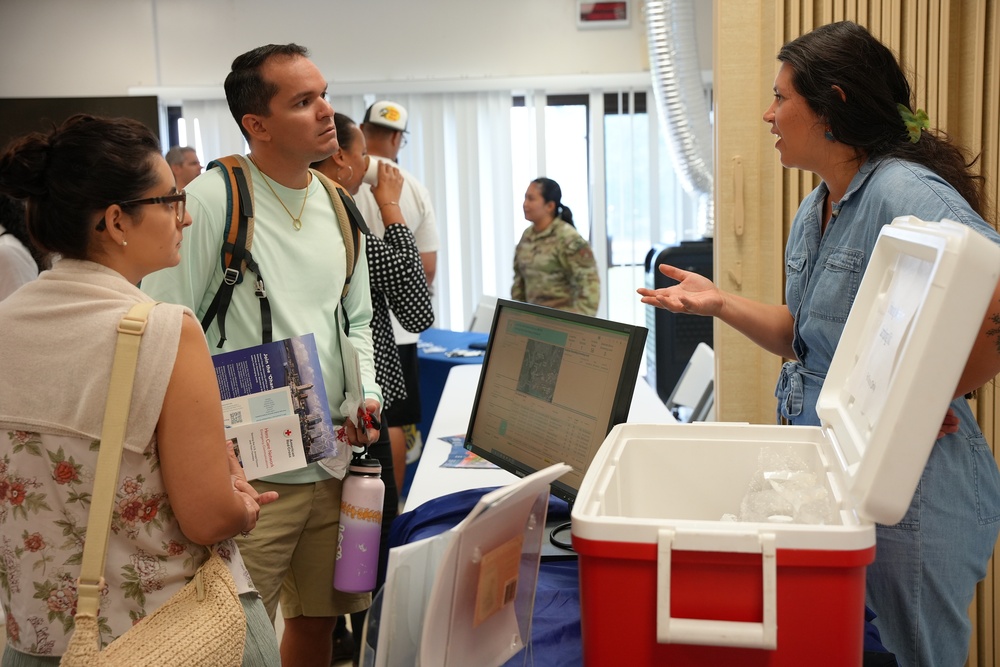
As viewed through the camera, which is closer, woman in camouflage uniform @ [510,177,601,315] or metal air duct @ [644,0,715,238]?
woman in camouflage uniform @ [510,177,601,315]

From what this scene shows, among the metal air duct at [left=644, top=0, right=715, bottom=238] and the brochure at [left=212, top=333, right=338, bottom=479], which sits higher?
the metal air duct at [left=644, top=0, right=715, bottom=238]

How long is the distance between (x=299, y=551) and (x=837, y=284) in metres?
1.30

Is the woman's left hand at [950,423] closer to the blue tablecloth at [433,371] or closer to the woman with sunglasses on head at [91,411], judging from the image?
the woman with sunglasses on head at [91,411]

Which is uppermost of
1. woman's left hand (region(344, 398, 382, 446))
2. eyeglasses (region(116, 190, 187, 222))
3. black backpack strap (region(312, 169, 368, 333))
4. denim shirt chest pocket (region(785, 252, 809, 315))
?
eyeglasses (region(116, 190, 187, 222))

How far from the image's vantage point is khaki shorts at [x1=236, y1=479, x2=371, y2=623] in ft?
6.02

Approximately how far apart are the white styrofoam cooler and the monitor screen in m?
0.49

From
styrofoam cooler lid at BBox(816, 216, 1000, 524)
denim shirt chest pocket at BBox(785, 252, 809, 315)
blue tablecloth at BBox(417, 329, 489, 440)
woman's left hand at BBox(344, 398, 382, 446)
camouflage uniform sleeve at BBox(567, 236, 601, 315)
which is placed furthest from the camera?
camouflage uniform sleeve at BBox(567, 236, 601, 315)

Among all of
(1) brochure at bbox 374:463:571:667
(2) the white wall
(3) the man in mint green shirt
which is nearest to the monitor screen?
(3) the man in mint green shirt

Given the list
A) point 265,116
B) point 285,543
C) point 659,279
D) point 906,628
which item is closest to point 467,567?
point 906,628

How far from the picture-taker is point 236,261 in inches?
71.1

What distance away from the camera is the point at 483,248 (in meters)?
7.33

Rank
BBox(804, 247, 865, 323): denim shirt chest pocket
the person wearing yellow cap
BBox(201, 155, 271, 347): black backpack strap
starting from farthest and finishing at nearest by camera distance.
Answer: the person wearing yellow cap → BBox(201, 155, 271, 347): black backpack strap → BBox(804, 247, 865, 323): denim shirt chest pocket

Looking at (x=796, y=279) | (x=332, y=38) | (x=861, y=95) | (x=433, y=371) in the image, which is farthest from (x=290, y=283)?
(x=332, y=38)

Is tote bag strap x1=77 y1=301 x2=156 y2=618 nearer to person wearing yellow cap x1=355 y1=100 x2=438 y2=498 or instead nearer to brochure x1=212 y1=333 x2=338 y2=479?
brochure x1=212 y1=333 x2=338 y2=479
